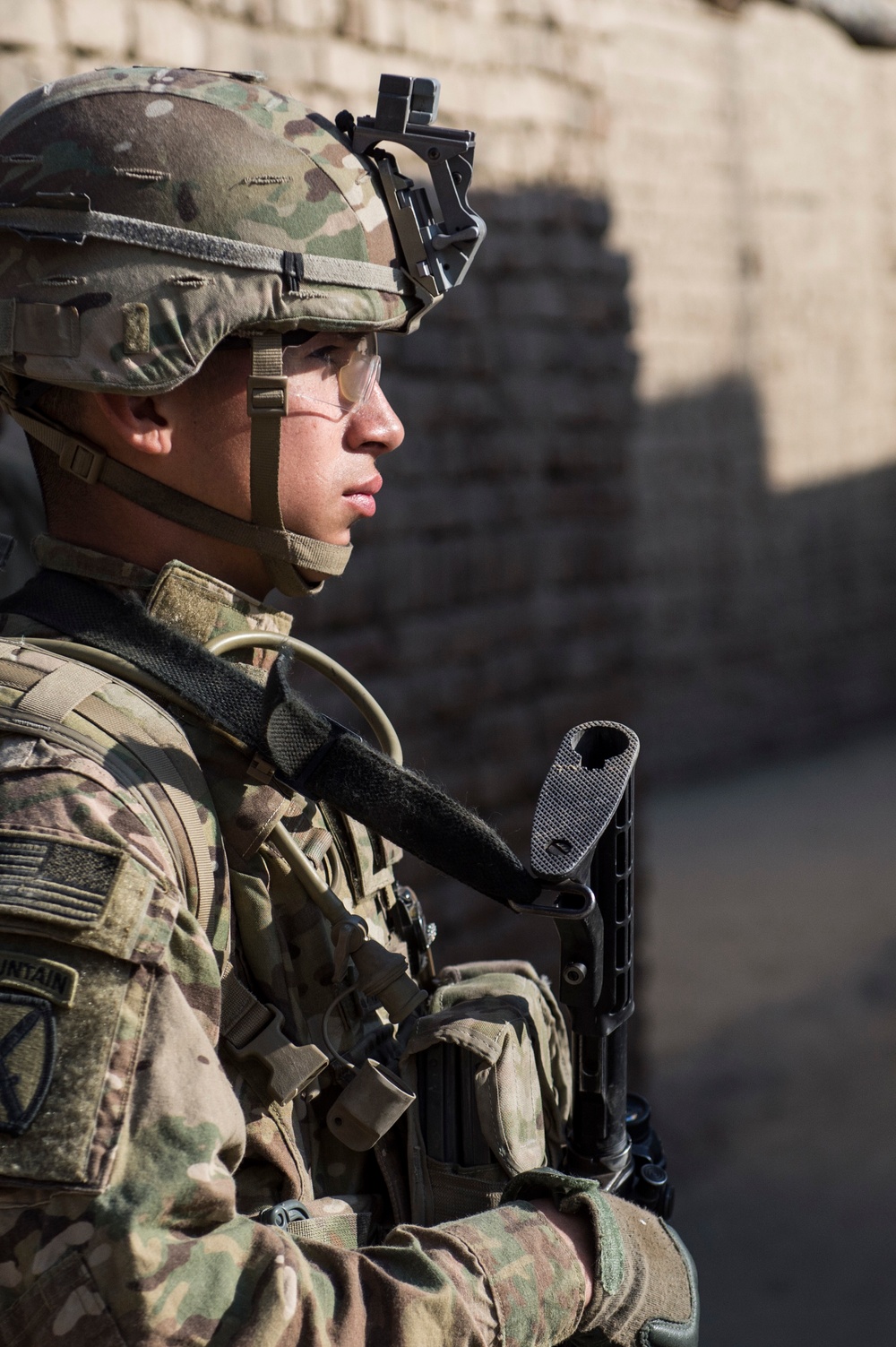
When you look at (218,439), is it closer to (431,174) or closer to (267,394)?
(267,394)

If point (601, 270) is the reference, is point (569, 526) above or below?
below

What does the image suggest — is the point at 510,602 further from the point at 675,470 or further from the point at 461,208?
the point at 675,470

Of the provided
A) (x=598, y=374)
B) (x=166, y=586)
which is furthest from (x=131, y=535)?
(x=598, y=374)

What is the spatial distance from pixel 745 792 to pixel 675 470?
2.02 meters

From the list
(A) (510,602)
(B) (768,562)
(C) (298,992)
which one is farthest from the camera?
(B) (768,562)

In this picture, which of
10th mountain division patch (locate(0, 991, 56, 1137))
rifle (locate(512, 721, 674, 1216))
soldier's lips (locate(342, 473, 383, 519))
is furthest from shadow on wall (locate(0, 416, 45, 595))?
10th mountain division patch (locate(0, 991, 56, 1137))

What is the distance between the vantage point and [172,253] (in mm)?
1469

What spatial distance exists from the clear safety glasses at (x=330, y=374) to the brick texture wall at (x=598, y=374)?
0.50 metres

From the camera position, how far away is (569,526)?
14.3 feet

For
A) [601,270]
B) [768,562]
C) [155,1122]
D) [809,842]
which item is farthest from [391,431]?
[768,562]

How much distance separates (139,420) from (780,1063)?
3.99 meters

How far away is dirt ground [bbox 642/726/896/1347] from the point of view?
3.70 metres

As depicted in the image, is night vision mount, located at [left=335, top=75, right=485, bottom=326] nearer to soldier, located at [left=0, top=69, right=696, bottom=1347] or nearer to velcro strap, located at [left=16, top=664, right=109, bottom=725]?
soldier, located at [left=0, top=69, right=696, bottom=1347]

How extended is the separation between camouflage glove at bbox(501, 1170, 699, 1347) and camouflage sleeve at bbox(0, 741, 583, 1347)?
0.15 meters
